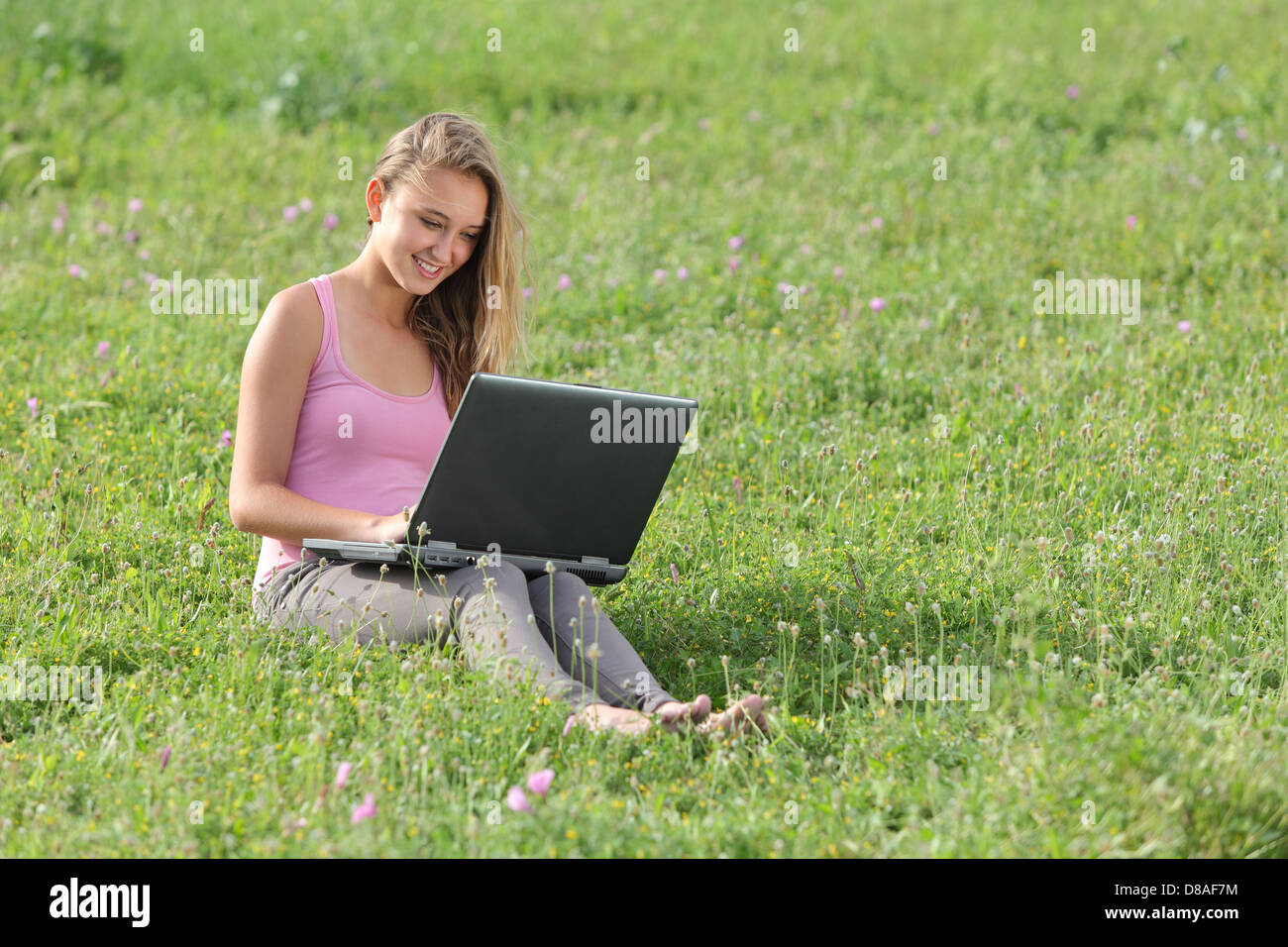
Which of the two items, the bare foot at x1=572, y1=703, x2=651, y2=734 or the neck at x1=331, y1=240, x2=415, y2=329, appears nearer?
the bare foot at x1=572, y1=703, x2=651, y2=734

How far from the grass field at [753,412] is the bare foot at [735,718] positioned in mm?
57

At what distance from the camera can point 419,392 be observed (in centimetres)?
397

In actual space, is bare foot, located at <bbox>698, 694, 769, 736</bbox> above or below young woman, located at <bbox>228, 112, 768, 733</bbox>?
below

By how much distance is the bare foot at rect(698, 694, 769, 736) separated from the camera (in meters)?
3.09

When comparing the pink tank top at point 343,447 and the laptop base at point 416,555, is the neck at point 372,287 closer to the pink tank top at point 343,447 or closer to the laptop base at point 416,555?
the pink tank top at point 343,447

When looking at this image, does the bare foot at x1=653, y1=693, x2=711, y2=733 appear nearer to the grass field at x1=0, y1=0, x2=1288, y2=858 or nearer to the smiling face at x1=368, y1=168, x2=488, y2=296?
the grass field at x1=0, y1=0, x2=1288, y2=858

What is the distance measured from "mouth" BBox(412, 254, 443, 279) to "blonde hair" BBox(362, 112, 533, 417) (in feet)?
0.74

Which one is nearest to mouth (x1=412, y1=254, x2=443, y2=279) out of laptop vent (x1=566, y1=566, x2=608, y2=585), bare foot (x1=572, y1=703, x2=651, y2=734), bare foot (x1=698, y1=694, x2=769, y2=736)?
laptop vent (x1=566, y1=566, x2=608, y2=585)

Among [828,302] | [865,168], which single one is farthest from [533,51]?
[828,302]

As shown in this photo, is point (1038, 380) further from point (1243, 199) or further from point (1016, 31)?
point (1016, 31)

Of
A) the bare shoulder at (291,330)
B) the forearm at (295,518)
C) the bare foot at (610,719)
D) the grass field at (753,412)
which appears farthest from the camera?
the bare shoulder at (291,330)

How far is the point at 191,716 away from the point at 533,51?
27.6 feet

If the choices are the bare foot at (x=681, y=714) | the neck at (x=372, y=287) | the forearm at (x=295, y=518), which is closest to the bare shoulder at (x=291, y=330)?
the neck at (x=372, y=287)

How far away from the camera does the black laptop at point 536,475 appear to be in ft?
10.6
